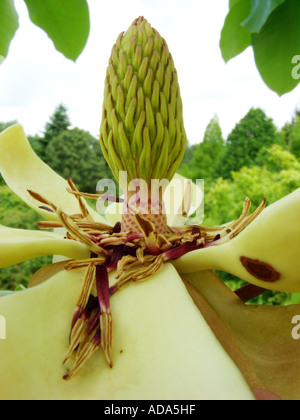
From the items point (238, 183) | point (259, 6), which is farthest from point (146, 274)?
point (238, 183)

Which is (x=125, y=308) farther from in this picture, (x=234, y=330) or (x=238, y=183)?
(x=238, y=183)

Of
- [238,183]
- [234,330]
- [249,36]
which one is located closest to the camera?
[234,330]

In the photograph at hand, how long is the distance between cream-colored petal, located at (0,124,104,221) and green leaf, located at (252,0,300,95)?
12.3 inches

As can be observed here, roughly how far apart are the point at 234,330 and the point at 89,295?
0.15 metres

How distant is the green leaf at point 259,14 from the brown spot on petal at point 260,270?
0.20m

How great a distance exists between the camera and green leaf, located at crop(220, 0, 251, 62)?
49cm

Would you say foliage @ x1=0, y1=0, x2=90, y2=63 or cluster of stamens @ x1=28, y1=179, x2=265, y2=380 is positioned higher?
foliage @ x1=0, y1=0, x2=90, y2=63

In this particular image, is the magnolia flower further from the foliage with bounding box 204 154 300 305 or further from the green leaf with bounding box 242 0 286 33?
the foliage with bounding box 204 154 300 305

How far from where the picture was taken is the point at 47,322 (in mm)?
368

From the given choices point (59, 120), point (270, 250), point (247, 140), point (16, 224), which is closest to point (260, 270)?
point (270, 250)

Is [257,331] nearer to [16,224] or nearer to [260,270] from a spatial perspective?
[260,270]

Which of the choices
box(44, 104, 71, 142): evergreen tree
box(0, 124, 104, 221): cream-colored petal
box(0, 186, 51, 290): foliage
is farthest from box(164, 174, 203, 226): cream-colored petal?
box(44, 104, 71, 142): evergreen tree
